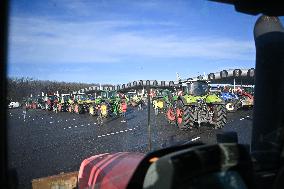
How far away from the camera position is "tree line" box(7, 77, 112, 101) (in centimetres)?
172

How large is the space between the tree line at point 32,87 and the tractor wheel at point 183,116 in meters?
1.73

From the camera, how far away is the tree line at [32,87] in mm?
1719

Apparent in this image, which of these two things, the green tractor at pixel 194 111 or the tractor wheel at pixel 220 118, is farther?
the green tractor at pixel 194 111

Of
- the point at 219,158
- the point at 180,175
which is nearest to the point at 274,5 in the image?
the point at 219,158

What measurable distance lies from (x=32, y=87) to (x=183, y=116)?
271 centimetres

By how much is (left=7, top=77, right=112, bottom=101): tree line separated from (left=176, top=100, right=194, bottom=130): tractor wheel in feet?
5.69

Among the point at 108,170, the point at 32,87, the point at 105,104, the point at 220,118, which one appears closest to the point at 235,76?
the point at 108,170

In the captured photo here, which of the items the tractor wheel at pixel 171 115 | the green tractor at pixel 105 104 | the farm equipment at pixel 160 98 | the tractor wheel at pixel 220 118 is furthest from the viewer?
the tractor wheel at pixel 171 115

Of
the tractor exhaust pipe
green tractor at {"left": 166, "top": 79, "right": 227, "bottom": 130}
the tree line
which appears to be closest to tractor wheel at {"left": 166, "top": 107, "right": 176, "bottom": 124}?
green tractor at {"left": 166, "top": 79, "right": 227, "bottom": 130}

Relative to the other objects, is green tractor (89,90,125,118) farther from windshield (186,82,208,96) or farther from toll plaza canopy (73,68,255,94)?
toll plaza canopy (73,68,255,94)

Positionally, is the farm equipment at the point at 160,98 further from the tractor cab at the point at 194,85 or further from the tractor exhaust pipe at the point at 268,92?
the tractor exhaust pipe at the point at 268,92

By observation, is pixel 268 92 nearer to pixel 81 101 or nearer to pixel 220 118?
pixel 220 118

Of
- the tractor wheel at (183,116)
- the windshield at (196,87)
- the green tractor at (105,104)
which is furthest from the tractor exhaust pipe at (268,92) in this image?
the green tractor at (105,104)

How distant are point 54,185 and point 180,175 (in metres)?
1.31
